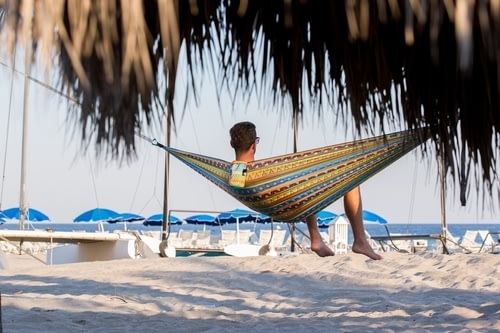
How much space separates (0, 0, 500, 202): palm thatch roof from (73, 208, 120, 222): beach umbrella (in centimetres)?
1765

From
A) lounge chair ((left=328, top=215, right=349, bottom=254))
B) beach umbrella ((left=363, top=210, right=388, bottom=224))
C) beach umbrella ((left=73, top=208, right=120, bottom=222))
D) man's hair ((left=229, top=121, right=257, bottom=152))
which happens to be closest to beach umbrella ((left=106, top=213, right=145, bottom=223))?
beach umbrella ((left=73, top=208, right=120, bottom=222))

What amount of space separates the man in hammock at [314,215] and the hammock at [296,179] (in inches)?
5.3

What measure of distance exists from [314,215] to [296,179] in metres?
0.46

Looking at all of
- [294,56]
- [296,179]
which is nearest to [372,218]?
[296,179]

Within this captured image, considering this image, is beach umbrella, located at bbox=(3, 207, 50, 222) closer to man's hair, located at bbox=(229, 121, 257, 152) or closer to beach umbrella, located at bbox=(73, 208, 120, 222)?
beach umbrella, located at bbox=(73, 208, 120, 222)

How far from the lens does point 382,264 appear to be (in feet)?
18.3

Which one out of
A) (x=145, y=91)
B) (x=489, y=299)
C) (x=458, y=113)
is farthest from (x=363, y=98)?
(x=489, y=299)

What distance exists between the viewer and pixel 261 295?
4562mm

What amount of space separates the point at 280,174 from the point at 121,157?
234 centimetres

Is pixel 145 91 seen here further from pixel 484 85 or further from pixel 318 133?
pixel 484 85

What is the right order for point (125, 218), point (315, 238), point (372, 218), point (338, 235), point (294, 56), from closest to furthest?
point (294, 56) → point (315, 238) → point (338, 235) → point (372, 218) → point (125, 218)

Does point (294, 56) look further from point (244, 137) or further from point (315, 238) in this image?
point (315, 238)

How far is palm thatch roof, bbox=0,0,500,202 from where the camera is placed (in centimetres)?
119

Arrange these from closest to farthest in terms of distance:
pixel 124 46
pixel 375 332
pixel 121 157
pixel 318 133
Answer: pixel 124 46, pixel 121 157, pixel 318 133, pixel 375 332
